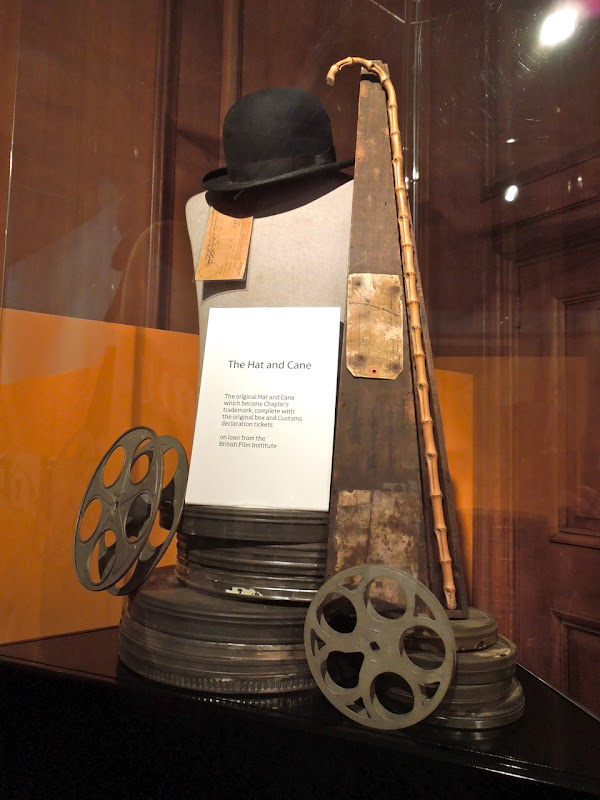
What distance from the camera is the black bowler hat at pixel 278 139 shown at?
1.60m

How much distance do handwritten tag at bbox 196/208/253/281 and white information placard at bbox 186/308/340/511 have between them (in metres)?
0.10

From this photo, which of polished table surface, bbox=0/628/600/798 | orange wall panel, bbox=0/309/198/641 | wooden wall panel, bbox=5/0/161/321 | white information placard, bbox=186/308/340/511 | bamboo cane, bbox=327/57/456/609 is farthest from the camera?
wooden wall panel, bbox=5/0/161/321

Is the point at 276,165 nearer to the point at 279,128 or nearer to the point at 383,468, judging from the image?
the point at 279,128

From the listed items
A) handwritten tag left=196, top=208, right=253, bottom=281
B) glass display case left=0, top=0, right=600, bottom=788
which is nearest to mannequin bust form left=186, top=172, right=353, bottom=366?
handwritten tag left=196, top=208, right=253, bottom=281

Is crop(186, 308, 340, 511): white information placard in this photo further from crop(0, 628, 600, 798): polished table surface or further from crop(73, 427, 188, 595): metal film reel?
crop(0, 628, 600, 798): polished table surface

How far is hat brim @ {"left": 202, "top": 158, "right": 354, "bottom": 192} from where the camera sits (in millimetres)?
1564

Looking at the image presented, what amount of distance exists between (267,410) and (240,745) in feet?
2.15

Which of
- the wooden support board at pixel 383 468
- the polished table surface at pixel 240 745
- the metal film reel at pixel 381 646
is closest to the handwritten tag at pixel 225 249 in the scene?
the wooden support board at pixel 383 468

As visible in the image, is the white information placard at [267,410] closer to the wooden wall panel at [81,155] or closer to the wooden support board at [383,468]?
the wooden support board at [383,468]

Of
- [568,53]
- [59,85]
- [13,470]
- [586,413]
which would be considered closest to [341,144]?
[568,53]

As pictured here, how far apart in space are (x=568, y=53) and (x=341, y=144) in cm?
68

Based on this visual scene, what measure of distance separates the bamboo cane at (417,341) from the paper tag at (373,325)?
0.10 ft

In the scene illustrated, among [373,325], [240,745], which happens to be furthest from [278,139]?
[240,745]

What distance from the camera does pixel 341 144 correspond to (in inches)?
82.6
